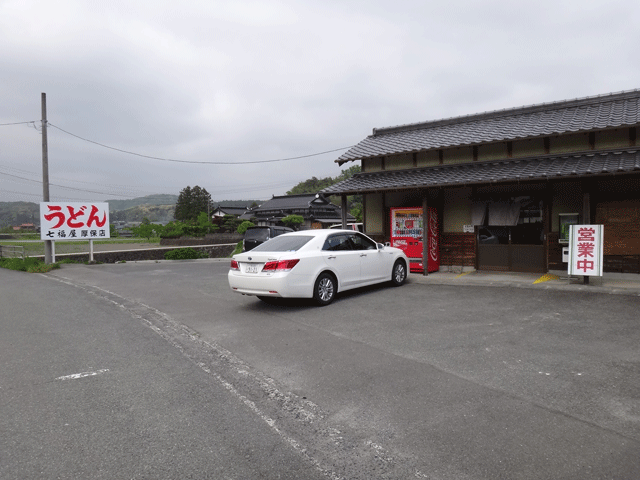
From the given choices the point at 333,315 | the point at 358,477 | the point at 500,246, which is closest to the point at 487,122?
the point at 500,246

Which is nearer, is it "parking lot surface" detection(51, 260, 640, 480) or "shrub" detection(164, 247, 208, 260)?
"parking lot surface" detection(51, 260, 640, 480)

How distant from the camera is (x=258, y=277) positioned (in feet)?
26.0

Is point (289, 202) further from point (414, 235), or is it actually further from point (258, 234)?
point (414, 235)

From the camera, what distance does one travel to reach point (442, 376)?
444 cm

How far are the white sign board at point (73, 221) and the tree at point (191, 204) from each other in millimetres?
47874

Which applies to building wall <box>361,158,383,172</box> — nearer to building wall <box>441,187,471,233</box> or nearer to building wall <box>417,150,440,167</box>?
building wall <box>417,150,440,167</box>

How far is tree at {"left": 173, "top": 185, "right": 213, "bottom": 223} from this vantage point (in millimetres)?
67750

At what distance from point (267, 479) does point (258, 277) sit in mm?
5391

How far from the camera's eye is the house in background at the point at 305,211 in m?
43.8

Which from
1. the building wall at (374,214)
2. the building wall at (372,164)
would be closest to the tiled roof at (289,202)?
the building wall at (372,164)

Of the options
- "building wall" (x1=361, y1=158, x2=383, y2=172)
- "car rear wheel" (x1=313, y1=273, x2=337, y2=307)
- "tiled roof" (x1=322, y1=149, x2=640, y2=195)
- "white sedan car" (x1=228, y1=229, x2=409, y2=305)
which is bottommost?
"car rear wheel" (x1=313, y1=273, x2=337, y2=307)

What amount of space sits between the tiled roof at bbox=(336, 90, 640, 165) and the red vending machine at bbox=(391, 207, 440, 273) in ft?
7.00

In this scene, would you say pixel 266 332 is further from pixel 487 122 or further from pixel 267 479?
pixel 487 122

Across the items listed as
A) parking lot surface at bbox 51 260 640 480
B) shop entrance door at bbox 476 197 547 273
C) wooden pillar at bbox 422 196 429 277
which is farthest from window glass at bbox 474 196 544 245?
parking lot surface at bbox 51 260 640 480
